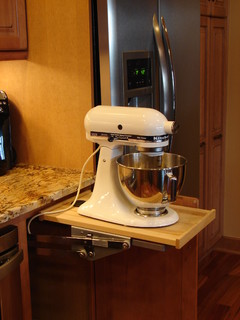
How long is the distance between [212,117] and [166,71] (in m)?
1.19

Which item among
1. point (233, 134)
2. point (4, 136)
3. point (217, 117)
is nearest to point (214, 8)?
point (217, 117)

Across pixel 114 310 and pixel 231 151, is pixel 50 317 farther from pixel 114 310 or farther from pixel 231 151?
pixel 231 151

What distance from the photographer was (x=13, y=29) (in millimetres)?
1835

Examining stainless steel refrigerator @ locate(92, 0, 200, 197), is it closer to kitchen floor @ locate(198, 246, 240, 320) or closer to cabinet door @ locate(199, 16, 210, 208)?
cabinet door @ locate(199, 16, 210, 208)

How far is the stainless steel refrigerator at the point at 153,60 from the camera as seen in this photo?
171cm

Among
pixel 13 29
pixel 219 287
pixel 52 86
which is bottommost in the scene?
pixel 219 287

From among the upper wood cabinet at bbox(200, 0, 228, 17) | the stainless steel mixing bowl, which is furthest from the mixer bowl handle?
the upper wood cabinet at bbox(200, 0, 228, 17)

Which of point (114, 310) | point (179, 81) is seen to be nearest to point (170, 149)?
point (179, 81)

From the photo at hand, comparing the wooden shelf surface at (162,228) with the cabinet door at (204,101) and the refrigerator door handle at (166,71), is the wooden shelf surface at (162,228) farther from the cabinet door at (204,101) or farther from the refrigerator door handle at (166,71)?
the cabinet door at (204,101)

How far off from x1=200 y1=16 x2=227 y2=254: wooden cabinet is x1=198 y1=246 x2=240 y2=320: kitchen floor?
0.39 ft

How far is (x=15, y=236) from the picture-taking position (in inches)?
58.0

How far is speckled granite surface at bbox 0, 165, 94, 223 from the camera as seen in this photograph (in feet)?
4.92

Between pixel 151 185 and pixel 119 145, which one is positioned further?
pixel 119 145

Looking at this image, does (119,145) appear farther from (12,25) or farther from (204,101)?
(204,101)
